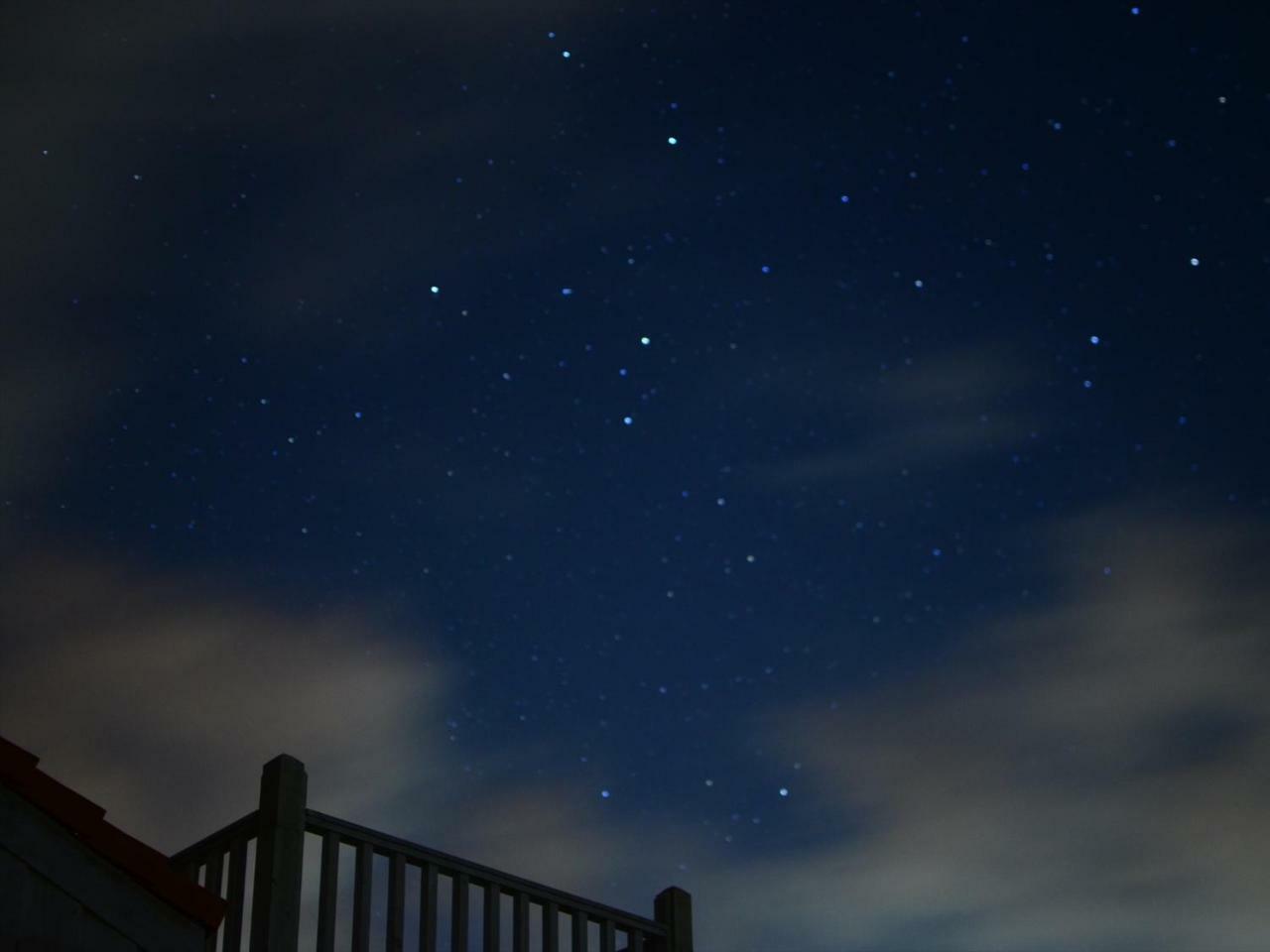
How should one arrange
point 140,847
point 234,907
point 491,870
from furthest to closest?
point 491,870, point 234,907, point 140,847

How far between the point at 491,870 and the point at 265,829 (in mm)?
1462

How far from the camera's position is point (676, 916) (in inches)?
368

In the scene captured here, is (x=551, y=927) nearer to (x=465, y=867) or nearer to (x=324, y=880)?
(x=465, y=867)

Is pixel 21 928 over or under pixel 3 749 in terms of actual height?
under

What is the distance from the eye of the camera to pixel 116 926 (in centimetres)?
567

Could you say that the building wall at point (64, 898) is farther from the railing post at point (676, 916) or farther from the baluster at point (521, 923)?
the railing post at point (676, 916)

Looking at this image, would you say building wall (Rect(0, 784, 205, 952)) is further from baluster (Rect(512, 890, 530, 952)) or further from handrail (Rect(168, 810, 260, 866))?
baluster (Rect(512, 890, 530, 952))

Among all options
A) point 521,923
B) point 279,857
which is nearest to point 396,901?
point 279,857

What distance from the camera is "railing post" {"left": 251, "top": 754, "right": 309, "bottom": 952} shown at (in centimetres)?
706

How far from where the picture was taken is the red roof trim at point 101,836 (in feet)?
18.5

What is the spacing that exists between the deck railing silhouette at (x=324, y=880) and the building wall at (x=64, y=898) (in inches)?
43.9

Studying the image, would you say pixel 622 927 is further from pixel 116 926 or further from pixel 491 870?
pixel 116 926

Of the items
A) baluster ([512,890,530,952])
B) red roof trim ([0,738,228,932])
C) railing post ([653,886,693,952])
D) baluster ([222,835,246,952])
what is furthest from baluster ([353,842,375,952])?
railing post ([653,886,693,952])

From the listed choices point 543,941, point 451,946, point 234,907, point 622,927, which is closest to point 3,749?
point 234,907
